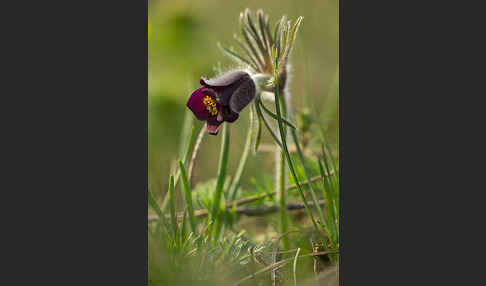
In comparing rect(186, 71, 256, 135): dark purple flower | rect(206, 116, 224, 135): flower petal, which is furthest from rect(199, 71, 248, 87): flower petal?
rect(206, 116, 224, 135): flower petal

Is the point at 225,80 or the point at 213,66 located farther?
the point at 213,66

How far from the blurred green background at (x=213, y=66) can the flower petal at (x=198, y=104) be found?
223 mm

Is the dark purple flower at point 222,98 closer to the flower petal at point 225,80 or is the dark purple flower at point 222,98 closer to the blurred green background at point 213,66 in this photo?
the flower petal at point 225,80

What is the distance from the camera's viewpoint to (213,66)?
1.83 m

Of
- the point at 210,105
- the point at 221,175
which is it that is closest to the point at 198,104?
the point at 210,105

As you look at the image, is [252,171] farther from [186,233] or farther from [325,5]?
[325,5]

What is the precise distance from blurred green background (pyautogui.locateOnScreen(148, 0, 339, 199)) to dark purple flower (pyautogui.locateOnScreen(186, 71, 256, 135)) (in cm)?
21

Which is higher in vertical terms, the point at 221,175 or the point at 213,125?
the point at 213,125

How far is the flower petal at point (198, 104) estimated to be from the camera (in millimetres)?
1532

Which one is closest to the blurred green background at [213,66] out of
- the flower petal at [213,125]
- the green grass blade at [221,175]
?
the green grass blade at [221,175]

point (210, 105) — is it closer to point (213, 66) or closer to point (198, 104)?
point (198, 104)

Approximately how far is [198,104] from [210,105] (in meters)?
0.03

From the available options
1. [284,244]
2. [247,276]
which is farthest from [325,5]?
[247,276]

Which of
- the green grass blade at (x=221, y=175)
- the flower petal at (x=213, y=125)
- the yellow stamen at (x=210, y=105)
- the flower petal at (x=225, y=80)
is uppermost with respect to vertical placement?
the flower petal at (x=225, y=80)
